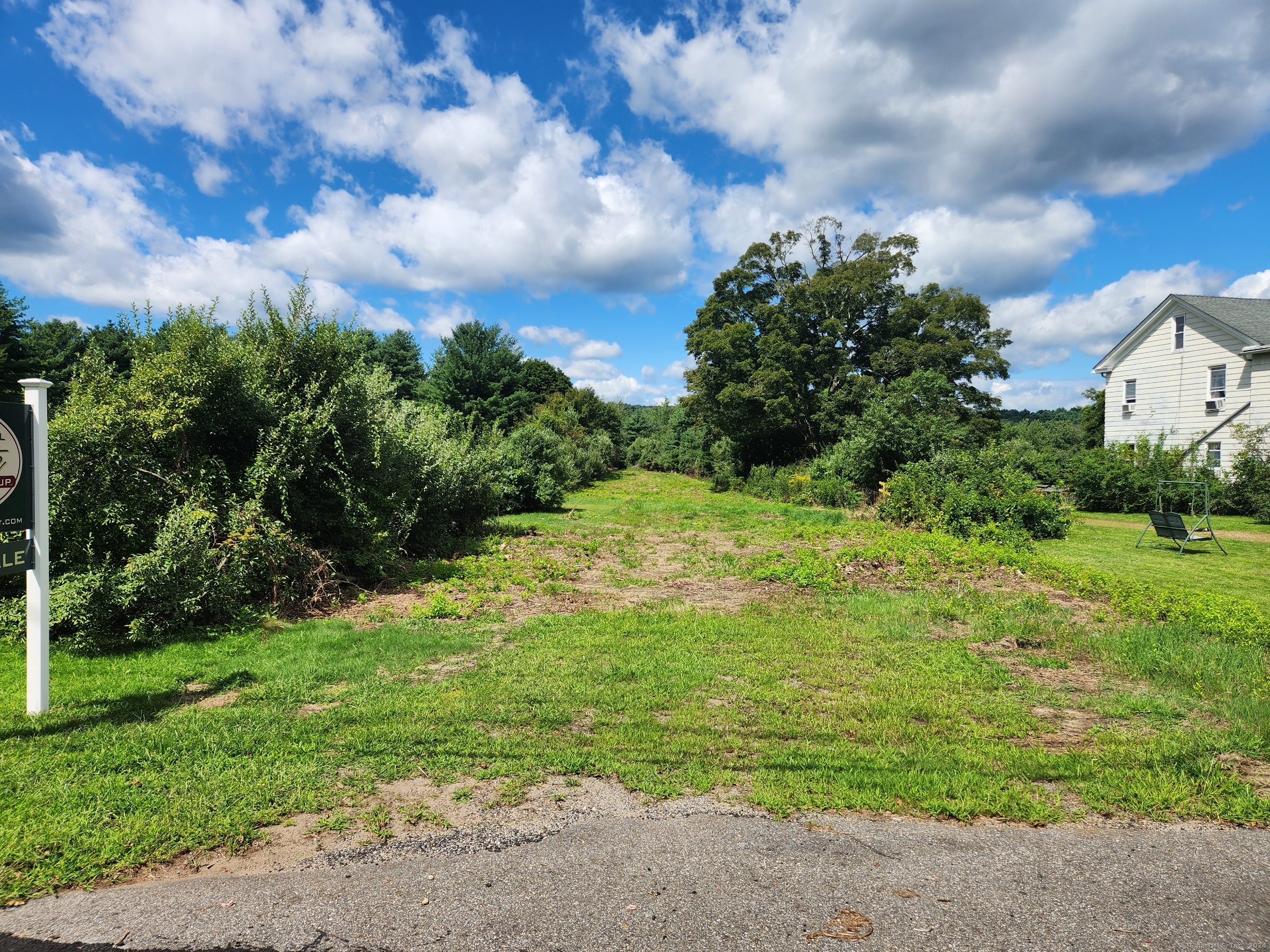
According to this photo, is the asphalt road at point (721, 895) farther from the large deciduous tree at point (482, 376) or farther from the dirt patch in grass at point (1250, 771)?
the large deciduous tree at point (482, 376)

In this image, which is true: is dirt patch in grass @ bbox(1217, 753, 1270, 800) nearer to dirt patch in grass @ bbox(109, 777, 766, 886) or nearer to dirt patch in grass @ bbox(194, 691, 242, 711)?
dirt patch in grass @ bbox(109, 777, 766, 886)

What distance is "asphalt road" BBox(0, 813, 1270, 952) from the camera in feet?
8.16

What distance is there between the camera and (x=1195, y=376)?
23.5m

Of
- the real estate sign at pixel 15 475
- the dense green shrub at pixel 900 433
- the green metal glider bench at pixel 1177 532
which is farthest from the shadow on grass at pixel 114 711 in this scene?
the dense green shrub at pixel 900 433

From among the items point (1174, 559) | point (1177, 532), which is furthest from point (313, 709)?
point (1177, 532)

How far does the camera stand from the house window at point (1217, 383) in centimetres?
2256

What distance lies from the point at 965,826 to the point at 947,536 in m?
11.1

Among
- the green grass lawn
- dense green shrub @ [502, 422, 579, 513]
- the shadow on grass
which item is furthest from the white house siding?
the shadow on grass

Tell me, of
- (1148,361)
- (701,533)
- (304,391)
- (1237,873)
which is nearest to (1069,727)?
(1237,873)

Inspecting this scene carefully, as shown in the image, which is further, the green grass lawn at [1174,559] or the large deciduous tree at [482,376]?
the large deciduous tree at [482,376]

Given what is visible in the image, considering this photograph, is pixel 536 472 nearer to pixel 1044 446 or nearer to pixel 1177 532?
pixel 1177 532

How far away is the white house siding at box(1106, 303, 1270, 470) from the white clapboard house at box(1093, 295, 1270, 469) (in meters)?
0.02

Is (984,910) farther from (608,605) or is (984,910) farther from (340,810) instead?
(608,605)

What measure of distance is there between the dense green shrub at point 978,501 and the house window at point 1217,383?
1185cm
